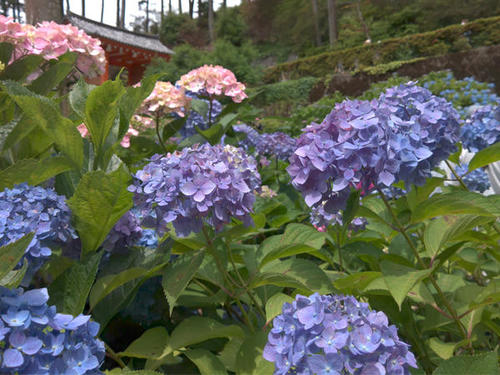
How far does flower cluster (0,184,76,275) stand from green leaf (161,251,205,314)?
11.1 inches

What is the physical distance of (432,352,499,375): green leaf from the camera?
0.85 meters

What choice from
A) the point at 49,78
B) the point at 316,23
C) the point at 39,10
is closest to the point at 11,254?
the point at 49,78

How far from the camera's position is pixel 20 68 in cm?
177

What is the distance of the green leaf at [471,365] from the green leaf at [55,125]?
3.38 ft

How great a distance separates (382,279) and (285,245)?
270mm

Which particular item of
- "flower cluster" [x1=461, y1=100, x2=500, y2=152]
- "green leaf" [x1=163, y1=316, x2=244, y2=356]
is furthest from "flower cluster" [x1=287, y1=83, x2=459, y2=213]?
"flower cluster" [x1=461, y1=100, x2=500, y2=152]

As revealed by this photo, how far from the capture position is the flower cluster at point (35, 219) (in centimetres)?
106

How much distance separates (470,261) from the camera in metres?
1.54

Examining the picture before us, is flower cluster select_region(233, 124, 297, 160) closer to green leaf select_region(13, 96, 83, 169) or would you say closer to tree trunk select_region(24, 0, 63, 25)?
green leaf select_region(13, 96, 83, 169)

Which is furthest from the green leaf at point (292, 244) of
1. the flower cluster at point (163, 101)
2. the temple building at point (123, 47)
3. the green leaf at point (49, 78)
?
the temple building at point (123, 47)

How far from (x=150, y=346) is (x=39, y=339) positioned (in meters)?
0.56

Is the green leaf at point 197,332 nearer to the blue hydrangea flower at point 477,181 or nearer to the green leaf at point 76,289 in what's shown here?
the green leaf at point 76,289

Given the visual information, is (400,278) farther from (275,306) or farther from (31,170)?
(31,170)

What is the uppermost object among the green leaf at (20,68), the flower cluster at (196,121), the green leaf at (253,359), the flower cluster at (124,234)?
the green leaf at (20,68)
